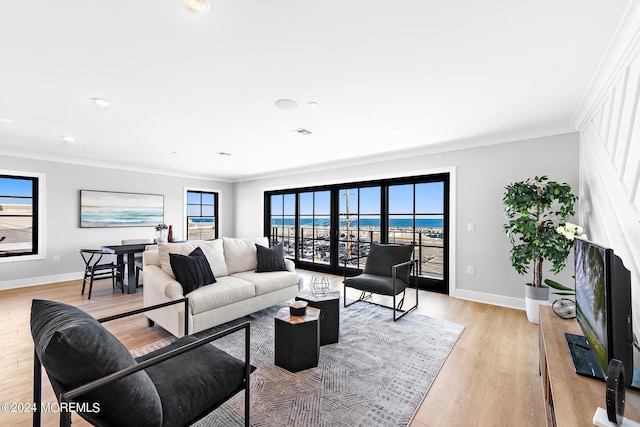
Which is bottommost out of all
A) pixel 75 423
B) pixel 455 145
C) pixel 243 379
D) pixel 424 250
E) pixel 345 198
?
pixel 75 423

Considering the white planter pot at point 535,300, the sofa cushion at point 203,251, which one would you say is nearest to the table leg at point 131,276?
the sofa cushion at point 203,251

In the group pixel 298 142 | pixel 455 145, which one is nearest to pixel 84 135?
pixel 298 142

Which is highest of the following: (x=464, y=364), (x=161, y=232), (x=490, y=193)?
(x=490, y=193)

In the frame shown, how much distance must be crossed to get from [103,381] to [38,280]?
574 cm

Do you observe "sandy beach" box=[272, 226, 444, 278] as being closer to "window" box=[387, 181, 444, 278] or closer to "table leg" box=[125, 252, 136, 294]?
"window" box=[387, 181, 444, 278]

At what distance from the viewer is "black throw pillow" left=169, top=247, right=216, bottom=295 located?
2.79m

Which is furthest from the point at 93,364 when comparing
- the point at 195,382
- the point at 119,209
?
the point at 119,209

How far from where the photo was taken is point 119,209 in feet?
19.0

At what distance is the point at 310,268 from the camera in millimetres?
6227

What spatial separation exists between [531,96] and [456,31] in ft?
4.73

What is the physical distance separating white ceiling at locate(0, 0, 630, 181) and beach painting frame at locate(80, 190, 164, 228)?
75.3 inches

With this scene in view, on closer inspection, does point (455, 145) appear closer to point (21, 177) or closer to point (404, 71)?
point (404, 71)

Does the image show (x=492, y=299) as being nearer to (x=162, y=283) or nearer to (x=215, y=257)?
(x=215, y=257)

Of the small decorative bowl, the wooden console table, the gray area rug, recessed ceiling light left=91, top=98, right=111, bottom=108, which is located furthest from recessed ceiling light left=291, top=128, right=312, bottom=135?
the wooden console table
